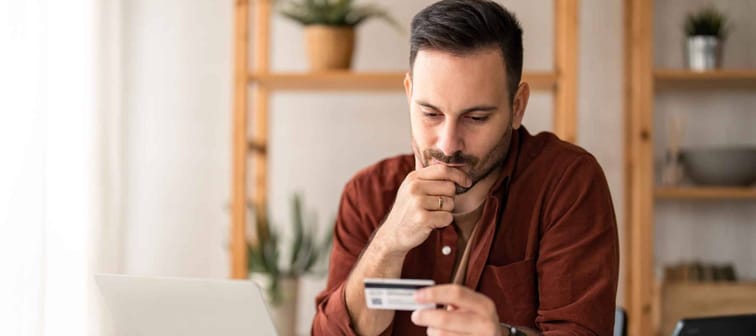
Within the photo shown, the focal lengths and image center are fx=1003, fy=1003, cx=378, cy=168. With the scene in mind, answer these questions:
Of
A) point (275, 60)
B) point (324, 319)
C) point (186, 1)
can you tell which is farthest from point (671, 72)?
point (324, 319)

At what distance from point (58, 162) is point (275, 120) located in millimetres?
1152

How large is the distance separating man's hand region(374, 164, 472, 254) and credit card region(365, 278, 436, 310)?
0.34 meters

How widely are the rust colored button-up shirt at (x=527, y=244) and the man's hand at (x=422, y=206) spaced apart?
0.48ft

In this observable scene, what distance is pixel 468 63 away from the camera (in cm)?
154

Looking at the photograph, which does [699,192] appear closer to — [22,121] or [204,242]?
[204,242]

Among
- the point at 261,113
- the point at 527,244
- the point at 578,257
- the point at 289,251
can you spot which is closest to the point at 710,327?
the point at 578,257

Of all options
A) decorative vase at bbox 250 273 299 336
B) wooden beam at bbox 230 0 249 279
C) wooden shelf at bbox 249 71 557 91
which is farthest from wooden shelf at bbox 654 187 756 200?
wooden beam at bbox 230 0 249 279

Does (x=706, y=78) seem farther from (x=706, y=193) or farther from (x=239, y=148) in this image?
(x=239, y=148)

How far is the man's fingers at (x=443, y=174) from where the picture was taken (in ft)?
4.98

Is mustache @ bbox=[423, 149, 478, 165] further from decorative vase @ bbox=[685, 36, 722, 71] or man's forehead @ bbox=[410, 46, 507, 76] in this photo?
decorative vase @ bbox=[685, 36, 722, 71]

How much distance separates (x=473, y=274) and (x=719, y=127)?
1.88m

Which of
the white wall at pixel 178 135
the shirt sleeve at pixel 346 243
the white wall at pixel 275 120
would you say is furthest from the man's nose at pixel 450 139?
the white wall at pixel 178 135

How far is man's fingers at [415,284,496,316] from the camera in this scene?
45.3 inches

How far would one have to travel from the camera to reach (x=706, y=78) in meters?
3.01
